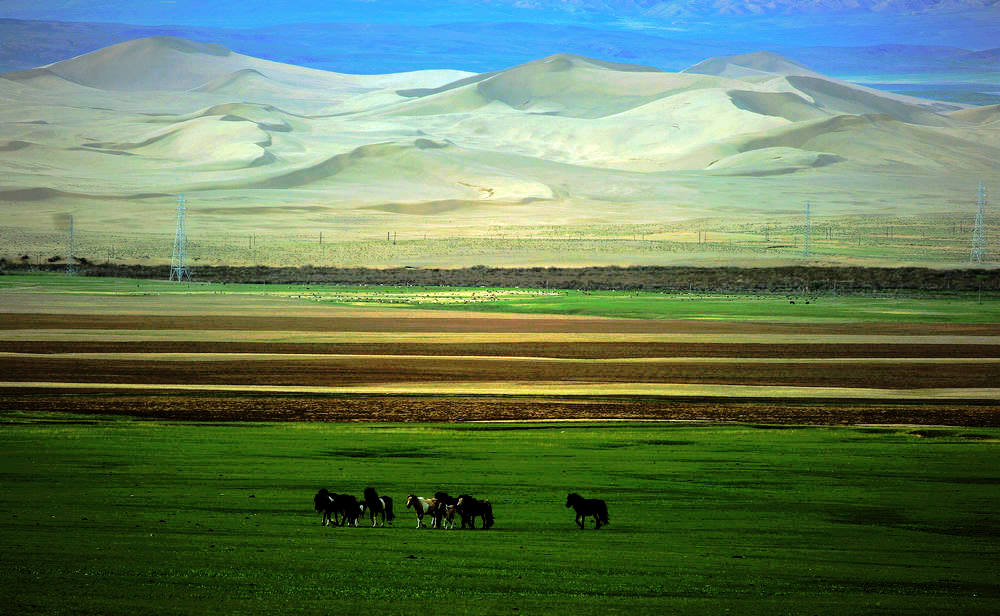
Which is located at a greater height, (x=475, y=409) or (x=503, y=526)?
(x=503, y=526)

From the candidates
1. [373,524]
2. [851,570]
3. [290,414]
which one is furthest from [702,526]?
[290,414]

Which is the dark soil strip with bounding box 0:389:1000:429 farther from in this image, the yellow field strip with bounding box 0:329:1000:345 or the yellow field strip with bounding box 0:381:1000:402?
the yellow field strip with bounding box 0:329:1000:345

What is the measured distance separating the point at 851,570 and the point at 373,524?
4386 mm

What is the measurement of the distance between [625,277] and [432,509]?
5587 centimetres

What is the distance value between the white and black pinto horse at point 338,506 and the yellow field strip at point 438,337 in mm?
24513

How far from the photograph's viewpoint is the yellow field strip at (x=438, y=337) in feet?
120

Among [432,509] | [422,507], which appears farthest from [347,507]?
[432,509]

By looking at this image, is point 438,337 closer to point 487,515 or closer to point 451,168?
point 487,515

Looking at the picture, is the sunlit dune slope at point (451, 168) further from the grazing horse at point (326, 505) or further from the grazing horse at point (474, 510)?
the grazing horse at point (474, 510)

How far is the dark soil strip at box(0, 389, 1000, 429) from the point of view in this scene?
22406mm

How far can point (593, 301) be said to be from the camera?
2093 inches

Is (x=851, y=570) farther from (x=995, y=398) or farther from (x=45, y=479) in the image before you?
(x=995, y=398)

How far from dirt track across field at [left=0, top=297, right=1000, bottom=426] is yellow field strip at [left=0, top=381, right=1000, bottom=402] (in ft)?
0.20

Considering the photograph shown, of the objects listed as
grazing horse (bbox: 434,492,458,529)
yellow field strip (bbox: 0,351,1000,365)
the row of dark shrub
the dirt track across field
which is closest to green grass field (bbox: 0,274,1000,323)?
the dirt track across field
